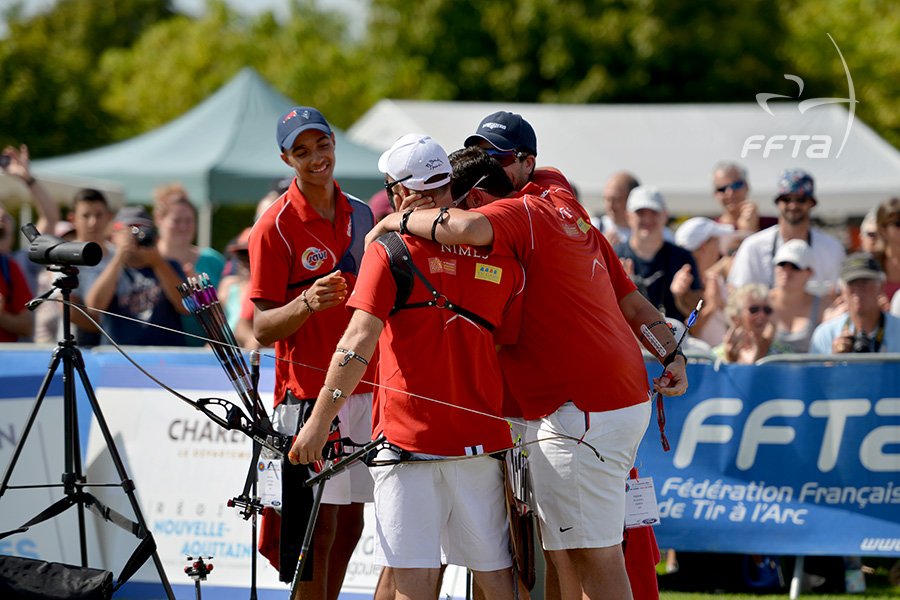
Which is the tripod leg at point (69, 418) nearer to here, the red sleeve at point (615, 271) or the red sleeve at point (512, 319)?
the red sleeve at point (512, 319)

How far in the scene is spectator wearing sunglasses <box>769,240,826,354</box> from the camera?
8.22 metres

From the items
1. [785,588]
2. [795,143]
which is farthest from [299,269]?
[795,143]

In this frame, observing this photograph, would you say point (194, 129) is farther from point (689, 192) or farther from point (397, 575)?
point (397, 575)

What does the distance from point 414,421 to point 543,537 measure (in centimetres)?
73

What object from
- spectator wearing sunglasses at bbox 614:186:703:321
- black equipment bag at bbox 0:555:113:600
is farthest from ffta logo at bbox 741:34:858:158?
black equipment bag at bbox 0:555:113:600

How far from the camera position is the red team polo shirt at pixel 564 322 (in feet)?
15.3

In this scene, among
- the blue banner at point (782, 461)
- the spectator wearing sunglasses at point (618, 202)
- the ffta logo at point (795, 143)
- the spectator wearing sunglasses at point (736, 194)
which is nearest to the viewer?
the blue banner at point (782, 461)

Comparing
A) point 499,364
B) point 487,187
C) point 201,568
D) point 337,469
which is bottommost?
point 201,568

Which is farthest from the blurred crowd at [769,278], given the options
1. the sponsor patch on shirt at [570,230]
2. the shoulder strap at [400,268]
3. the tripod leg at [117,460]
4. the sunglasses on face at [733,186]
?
the tripod leg at [117,460]

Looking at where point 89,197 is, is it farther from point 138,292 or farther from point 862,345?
point 862,345

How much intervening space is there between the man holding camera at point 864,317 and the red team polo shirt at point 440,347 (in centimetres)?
377

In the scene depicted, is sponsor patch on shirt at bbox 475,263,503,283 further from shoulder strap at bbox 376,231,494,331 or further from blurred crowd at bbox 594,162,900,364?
blurred crowd at bbox 594,162,900,364

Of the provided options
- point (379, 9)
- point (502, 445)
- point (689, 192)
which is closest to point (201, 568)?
point (502, 445)

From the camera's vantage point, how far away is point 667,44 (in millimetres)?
34219
